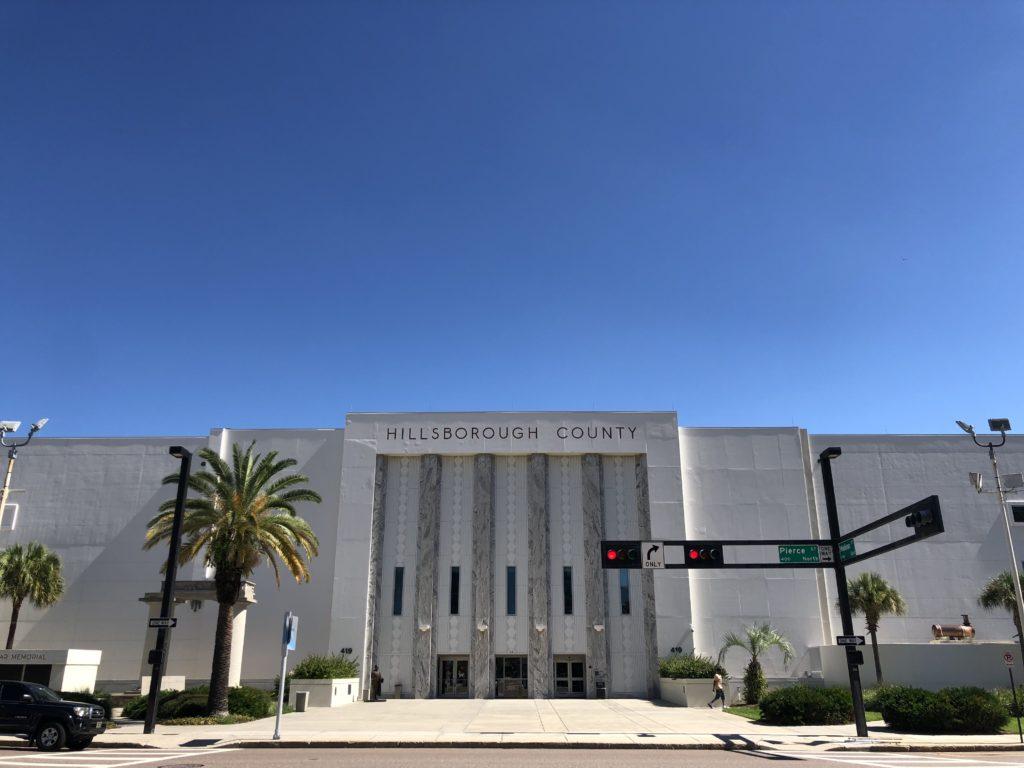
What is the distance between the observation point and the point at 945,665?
37.1 metres

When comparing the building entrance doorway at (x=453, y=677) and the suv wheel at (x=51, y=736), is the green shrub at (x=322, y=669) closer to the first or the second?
the building entrance doorway at (x=453, y=677)

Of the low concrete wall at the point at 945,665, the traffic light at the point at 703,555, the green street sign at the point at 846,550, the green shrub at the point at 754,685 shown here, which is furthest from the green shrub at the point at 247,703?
the low concrete wall at the point at 945,665

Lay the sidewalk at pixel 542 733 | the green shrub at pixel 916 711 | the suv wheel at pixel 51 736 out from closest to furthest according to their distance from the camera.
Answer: the suv wheel at pixel 51 736 → the sidewalk at pixel 542 733 → the green shrub at pixel 916 711

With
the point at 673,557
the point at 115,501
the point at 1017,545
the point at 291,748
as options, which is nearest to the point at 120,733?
the point at 291,748

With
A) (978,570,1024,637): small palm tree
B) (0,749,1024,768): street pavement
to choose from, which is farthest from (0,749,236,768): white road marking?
(978,570,1024,637): small palm tree

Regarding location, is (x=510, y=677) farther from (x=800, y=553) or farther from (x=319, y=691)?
(x=800, y=553)

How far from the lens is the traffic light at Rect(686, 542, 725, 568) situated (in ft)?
88.6

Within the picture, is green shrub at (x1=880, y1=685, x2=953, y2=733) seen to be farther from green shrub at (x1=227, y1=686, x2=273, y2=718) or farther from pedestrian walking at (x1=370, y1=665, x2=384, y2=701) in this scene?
pedestrian walking at (x1=370, y1=665, x2=384, y2=701)

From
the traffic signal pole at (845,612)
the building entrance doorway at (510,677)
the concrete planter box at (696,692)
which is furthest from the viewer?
the building entrance doorway at (510,677)

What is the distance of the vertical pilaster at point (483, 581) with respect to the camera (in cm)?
4416

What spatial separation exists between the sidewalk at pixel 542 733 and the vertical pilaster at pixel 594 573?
34.4ft

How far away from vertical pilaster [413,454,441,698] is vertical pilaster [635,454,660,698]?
490 inches

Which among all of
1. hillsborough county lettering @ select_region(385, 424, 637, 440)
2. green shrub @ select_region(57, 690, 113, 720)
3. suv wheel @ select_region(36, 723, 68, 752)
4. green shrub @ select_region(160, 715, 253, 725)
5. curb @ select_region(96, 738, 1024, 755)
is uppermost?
hillsborough county lettering @ select_region(385, 424, 637, 440)

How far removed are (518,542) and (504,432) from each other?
6868 millimetres
